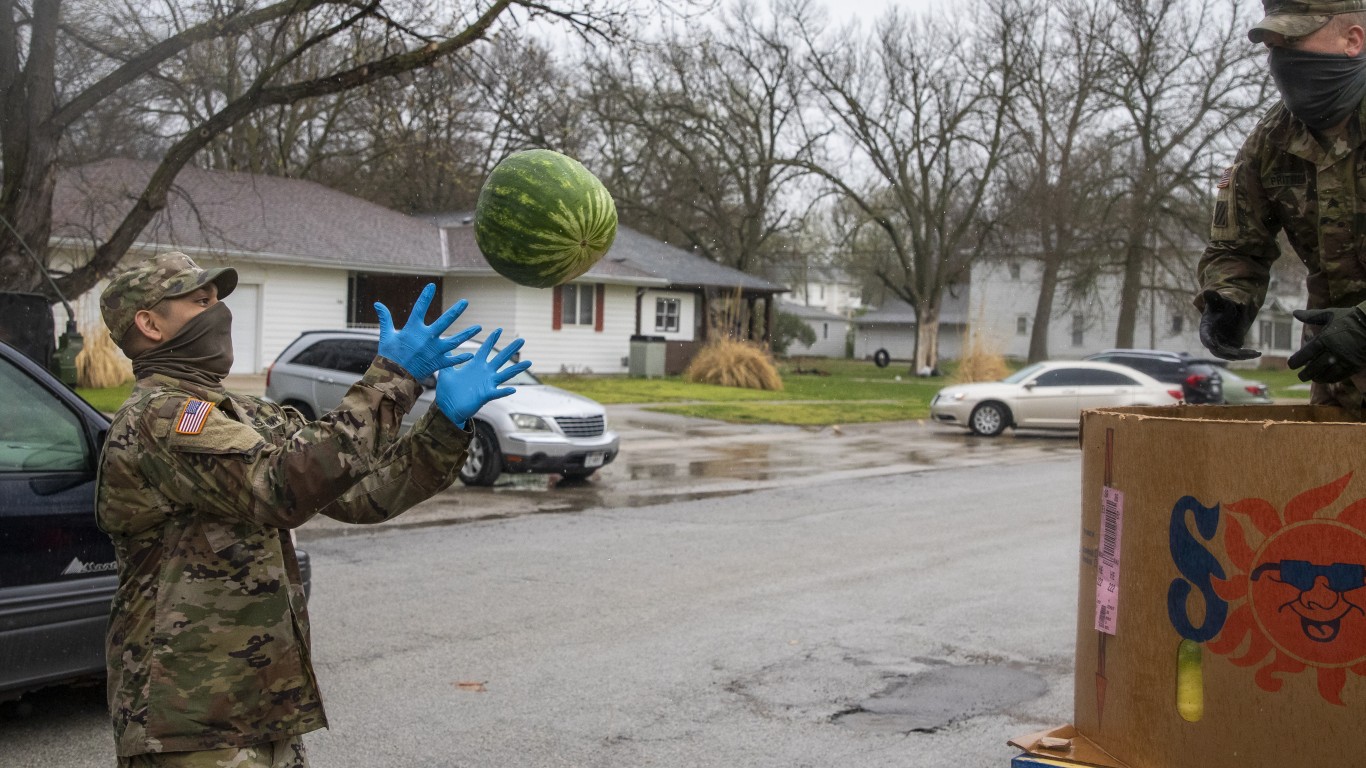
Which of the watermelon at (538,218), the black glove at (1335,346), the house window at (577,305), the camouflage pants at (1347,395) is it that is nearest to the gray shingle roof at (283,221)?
→ the house window at (577,305)

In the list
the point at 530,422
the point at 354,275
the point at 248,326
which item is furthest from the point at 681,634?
the point at 354,275

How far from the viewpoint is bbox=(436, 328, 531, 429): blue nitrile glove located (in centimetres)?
294

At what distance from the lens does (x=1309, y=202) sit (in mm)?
3320

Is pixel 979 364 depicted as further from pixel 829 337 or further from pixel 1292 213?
pixel 829 337

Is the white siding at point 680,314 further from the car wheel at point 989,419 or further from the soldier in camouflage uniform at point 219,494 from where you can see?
the soldier in camouflage uniform at point 219,494

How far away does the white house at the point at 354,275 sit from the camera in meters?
27.4

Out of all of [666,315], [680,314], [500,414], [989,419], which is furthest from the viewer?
[680,314]

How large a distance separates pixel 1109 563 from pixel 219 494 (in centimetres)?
206

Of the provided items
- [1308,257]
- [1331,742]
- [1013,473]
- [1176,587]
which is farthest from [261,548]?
[1013,473]

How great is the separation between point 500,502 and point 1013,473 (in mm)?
7221

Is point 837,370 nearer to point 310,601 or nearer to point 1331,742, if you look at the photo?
point 310,601

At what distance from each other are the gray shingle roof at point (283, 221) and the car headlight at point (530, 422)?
13.4m

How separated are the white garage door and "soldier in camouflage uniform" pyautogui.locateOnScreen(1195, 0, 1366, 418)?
88.5 ft

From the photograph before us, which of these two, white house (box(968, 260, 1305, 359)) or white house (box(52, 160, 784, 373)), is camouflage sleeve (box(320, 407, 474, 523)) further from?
white house (box(968, 260, 1305, 359))
